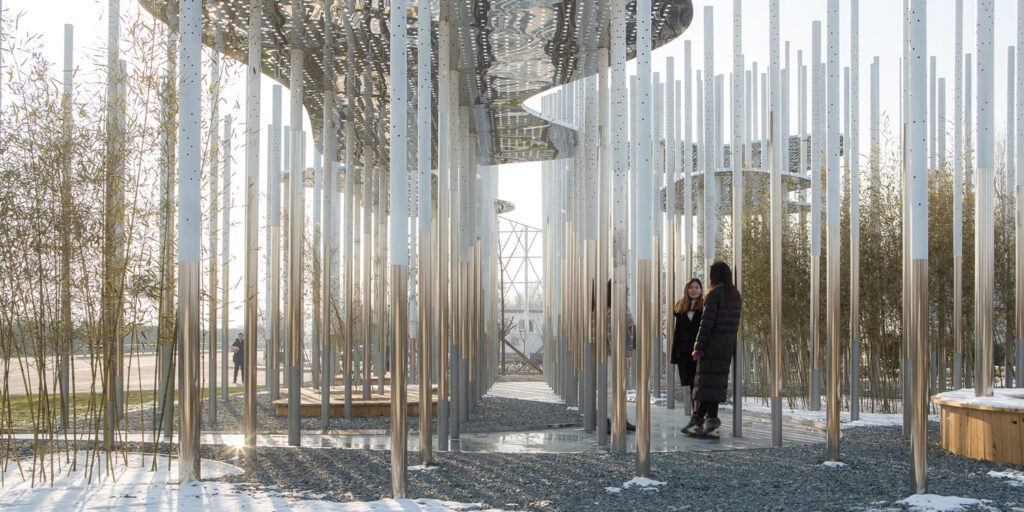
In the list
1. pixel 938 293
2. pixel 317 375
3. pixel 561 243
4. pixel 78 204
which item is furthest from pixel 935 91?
pixel 78 204

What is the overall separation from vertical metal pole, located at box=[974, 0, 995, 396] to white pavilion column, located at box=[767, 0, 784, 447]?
72.1 inches

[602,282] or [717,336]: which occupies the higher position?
[602,282]

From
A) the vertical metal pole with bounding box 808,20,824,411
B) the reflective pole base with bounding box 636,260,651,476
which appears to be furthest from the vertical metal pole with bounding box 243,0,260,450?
the vertical metal pole with bounding box 808,20,824,411

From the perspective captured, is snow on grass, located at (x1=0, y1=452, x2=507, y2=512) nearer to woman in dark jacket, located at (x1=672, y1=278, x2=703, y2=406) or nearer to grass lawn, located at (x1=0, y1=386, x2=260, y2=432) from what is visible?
grass lawn, located at (x1=0, y1=386, x2=260, y2=432)

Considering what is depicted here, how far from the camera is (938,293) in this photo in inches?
471

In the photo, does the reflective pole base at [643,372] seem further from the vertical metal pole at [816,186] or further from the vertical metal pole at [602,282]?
the vertical metal pole at [816,186]

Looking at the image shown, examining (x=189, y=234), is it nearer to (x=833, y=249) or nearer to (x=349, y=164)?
(x=833, y=249)

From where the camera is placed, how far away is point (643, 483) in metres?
5.68

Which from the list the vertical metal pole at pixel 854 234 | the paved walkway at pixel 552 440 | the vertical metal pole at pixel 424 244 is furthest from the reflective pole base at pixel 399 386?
the vertical metal pole at pixel 854 234

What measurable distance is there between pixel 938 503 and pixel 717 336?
9.53ft

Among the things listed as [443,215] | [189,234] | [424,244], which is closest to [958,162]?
[443,215]

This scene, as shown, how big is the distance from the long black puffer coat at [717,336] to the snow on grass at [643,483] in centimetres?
224

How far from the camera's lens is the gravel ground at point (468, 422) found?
9.55 meters

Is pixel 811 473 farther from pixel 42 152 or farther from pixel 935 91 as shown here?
pixel 935 91
